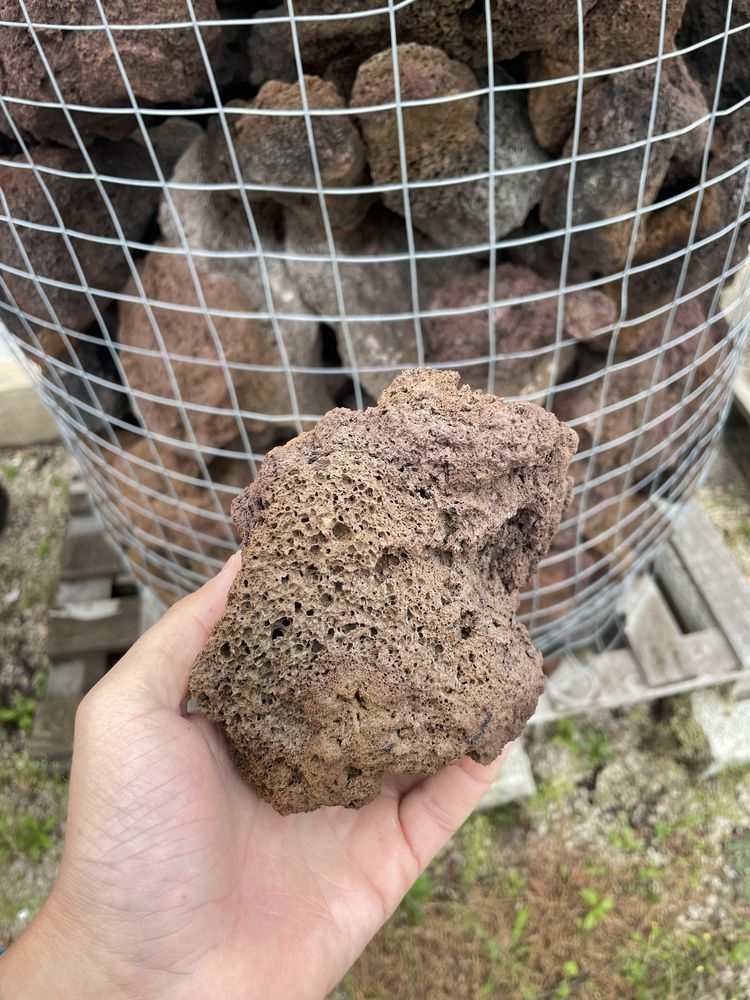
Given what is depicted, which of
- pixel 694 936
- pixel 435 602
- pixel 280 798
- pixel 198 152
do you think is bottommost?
pixel 694 936

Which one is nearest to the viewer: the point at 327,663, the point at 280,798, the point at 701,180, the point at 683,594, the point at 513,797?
the point at 327,663

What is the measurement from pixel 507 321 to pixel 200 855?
87cm

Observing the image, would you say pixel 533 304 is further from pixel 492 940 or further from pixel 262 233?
pixel 492 940

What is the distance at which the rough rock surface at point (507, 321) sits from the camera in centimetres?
125

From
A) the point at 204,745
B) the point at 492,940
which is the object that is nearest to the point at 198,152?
the point at 204,745

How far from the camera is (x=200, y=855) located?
91 centimetres

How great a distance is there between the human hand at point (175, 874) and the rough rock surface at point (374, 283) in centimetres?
44

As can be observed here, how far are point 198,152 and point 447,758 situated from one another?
95 cm

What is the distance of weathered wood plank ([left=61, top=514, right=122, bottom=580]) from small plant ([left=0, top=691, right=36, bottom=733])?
33 centimetres

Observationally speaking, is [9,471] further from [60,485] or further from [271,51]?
[271,51]

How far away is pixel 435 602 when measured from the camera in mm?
841

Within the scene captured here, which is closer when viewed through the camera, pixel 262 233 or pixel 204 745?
pixel 204 745

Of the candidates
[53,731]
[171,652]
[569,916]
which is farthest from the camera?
[53,731]

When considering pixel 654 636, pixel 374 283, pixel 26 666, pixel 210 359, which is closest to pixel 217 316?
pixel 210 359
